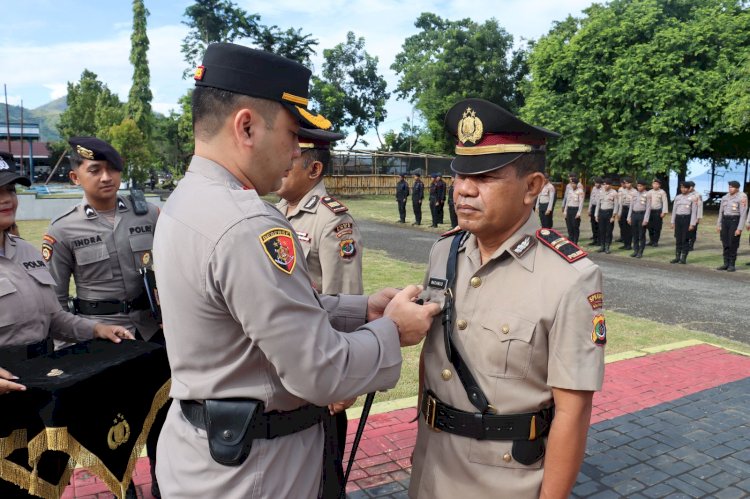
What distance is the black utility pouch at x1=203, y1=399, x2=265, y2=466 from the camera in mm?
1556

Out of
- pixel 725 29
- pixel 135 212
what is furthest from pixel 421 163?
pixel 135 212

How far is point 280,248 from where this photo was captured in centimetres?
147

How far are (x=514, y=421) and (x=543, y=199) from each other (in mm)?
16452

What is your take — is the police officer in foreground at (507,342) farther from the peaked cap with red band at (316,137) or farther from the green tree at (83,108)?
the green tree at (83,108)

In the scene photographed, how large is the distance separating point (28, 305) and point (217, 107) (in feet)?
6.80

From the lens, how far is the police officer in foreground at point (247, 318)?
1436 mm

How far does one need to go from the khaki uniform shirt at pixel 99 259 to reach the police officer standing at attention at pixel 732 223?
1220cm

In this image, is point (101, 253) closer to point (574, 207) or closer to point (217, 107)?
point (217, 107)

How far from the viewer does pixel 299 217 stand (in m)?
3.64

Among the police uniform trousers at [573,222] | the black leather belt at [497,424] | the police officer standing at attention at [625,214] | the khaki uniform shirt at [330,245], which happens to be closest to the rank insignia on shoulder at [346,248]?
the khaki uniform shirt at [330,245]

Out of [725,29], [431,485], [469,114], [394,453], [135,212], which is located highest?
[725,29]

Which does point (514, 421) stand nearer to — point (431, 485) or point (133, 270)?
point (431, 485)

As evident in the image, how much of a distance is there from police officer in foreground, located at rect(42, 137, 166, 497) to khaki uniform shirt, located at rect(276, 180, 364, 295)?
1141mm

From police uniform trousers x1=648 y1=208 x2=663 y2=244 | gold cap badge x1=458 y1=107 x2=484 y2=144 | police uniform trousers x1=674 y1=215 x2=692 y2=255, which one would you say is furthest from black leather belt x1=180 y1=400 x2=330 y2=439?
police uniform trousers x1=648 y1=208 x2=663 y2=244
